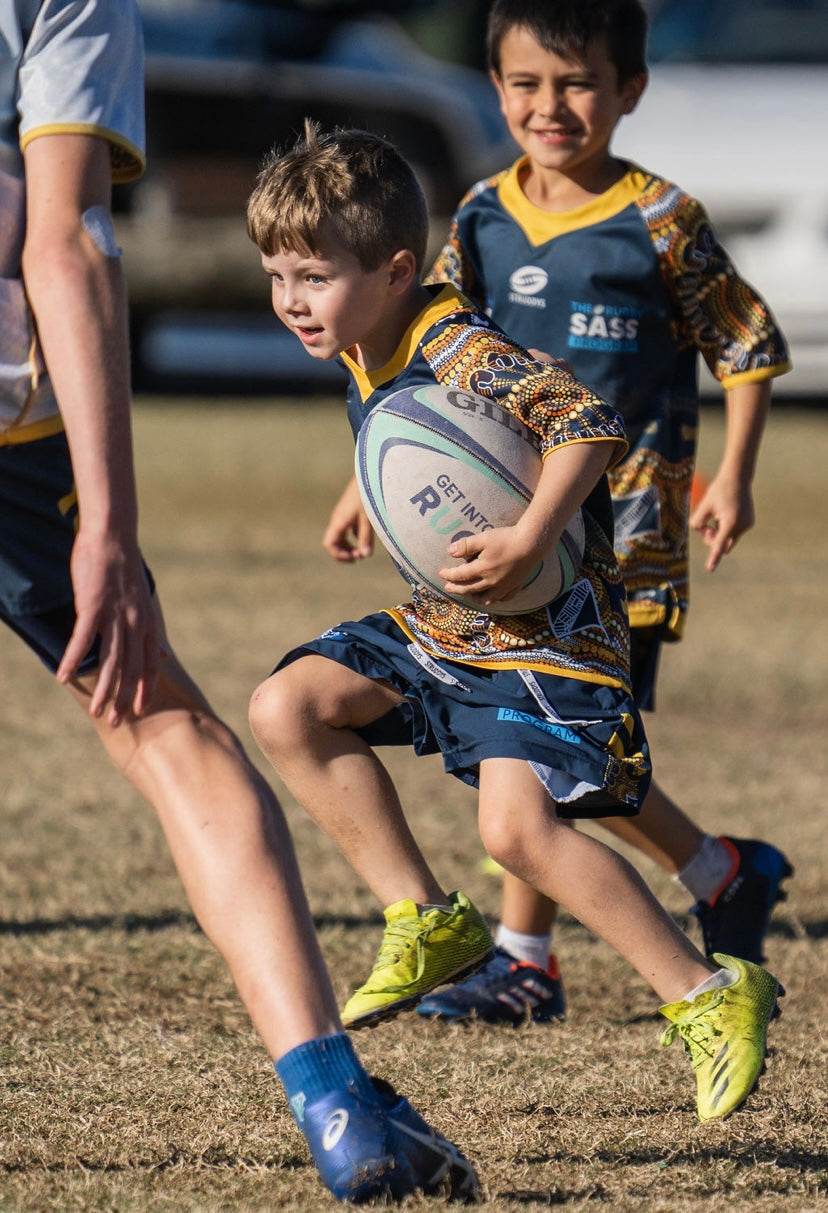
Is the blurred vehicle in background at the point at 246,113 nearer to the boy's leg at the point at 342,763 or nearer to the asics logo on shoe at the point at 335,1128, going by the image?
the boy's leg at the point at 342,763

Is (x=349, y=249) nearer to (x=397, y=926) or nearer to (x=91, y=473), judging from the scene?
(x=91, y=473)

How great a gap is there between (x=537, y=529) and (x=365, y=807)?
2.20 feet

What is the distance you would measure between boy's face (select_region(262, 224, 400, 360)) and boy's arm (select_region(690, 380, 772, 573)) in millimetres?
1026

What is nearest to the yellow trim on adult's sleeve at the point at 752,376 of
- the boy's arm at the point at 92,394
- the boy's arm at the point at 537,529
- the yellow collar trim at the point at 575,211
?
the yellow collar trim at the point at 575,211

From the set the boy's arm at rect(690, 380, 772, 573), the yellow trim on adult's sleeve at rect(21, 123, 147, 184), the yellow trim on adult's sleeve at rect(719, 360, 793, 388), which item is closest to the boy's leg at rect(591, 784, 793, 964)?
the boy's arm at rect(690, 380, 772, 573)

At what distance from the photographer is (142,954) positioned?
405 cm

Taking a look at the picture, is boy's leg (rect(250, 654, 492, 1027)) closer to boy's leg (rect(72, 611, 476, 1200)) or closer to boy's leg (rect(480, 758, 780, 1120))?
boy's leg (rect(480, 758, 780, 1120))

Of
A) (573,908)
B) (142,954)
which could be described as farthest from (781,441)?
(573,908)

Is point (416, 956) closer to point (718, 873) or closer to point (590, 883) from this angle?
point (590, 883)

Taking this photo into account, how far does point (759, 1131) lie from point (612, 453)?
110 cm

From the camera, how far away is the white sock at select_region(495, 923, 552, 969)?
12.6 ft

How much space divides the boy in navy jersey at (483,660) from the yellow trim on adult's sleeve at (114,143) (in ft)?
0.75

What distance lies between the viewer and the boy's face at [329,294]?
9.59ft

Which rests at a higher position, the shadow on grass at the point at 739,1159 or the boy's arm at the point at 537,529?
Answer: the boy's arm at the point at 537,529
